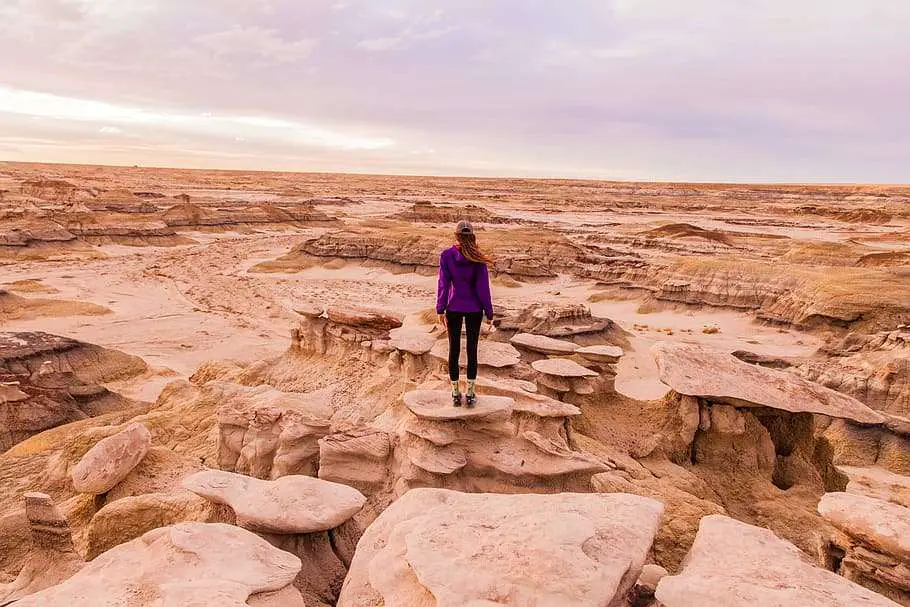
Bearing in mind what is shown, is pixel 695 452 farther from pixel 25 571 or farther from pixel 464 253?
pixel 25 571

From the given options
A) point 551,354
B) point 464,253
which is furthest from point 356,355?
point 464,253

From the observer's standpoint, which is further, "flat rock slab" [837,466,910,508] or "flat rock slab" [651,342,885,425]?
"flat rock slab" [837,466,910,508]

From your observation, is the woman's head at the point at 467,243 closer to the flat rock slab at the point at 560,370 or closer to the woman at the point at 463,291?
the woman at the point at 463,291

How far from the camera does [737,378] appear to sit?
705 cm

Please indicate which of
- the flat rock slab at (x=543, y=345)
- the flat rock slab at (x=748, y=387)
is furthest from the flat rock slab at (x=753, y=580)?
the flat rock slab at (x=543, y=345)

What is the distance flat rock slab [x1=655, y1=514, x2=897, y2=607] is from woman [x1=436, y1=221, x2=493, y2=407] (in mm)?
2571

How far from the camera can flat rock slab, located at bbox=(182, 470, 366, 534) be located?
13.8ft

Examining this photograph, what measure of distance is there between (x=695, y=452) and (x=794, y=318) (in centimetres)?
1297

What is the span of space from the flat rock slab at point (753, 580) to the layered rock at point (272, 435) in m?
3.99

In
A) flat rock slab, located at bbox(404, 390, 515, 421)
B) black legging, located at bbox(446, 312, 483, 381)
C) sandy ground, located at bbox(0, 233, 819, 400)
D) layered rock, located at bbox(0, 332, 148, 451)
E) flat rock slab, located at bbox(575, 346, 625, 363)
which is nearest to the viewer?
flat rock slab, located at bbox(404, 390, 515, 421)

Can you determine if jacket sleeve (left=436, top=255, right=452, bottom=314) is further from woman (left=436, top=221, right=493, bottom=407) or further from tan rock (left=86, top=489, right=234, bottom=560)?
tan rock (left=86, top=489, right=234, bottom=560)

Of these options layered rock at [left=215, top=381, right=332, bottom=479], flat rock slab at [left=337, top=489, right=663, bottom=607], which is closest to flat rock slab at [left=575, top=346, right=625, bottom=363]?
layered rock at [left=215, top=381, right=332, bottom=479]

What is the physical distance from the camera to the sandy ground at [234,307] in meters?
16.0

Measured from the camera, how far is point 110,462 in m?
6.12
